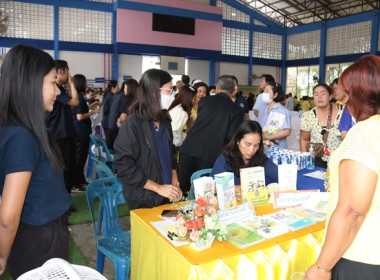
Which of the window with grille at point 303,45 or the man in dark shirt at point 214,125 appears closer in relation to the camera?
the man in dark shirt at point 214,125

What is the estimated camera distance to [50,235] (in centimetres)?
131

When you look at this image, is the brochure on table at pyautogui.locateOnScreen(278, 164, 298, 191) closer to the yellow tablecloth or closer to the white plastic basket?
the yellow tablecloth

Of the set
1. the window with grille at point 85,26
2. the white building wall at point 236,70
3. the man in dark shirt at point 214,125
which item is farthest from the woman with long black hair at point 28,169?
the white building wall at point 236,70

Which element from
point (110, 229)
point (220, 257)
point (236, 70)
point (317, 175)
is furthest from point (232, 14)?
point (220, 257)

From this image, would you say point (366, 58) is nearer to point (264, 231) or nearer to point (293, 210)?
point (264, 231)

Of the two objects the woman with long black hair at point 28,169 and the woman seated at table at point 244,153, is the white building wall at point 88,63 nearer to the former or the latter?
the woman seated at table at point 244,153

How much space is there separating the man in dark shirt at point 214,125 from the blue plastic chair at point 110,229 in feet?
3.69

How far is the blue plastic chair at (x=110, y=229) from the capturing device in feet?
7.02

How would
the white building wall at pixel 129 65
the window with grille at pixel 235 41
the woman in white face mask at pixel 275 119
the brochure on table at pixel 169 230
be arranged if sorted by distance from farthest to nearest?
the window with grille at pixel 235 41, the white building wall at pixel 129 65, the woman in white face mask at pixel 275 119, the brochure on table at pixel 169 230

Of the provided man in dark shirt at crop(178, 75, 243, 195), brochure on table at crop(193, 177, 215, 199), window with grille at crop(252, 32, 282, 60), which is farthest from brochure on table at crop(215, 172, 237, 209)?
window with grille at crop(252, 32, 282, 60)

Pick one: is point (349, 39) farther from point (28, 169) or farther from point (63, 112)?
point (28, 169)

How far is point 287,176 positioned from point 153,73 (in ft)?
3.68

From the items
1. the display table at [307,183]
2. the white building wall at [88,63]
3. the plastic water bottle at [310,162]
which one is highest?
the white building wall at [88,63]

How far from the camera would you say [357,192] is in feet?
3.61
